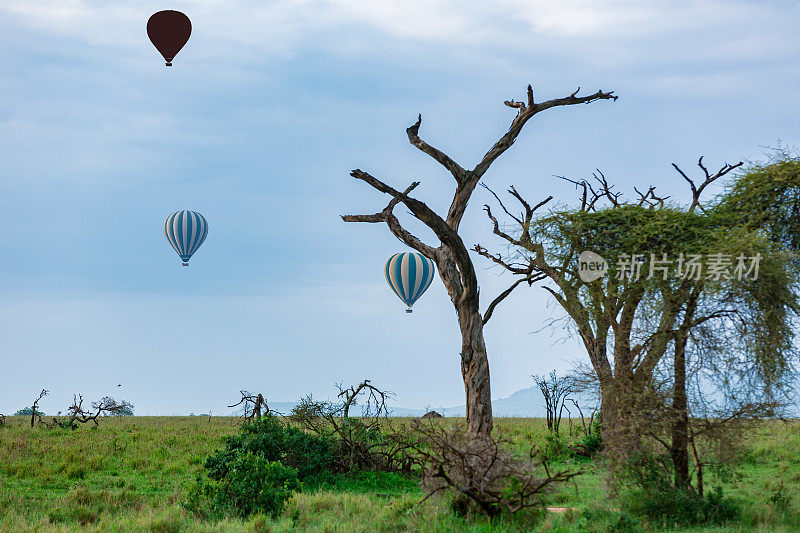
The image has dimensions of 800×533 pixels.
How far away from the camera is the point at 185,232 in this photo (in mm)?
39438

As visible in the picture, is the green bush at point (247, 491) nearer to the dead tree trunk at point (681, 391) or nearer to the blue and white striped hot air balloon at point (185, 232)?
the dead tree trunk at point (681, 391)

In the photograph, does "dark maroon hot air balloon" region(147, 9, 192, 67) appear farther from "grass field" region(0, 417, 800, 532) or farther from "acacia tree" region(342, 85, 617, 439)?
"acacia tree" region(342, 85, 617, 439)

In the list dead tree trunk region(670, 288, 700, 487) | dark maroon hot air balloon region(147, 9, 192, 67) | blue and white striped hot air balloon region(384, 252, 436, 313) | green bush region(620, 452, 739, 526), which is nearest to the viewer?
green bush region(620, 452, 739, 526)

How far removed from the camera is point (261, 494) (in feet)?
42.5

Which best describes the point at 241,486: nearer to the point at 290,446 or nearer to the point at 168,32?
the point at 290,446

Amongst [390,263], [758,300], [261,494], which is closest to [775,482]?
[758,300]

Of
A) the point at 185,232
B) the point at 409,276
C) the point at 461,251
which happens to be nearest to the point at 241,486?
the point at 461,251

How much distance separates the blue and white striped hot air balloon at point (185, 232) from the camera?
39469 millimetres

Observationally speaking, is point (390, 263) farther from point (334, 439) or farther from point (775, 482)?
point (775, 482)

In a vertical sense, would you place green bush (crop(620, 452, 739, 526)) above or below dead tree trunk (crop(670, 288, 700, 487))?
below

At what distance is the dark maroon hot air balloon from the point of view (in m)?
30.8

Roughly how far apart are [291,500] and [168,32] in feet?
78.3

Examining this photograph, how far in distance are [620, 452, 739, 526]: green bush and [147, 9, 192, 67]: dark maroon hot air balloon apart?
26539 mm

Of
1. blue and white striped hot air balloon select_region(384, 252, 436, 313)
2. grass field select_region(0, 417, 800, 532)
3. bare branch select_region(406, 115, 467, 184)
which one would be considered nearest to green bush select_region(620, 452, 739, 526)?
Answer: grass field select_region(0, 417, 800, 532)
